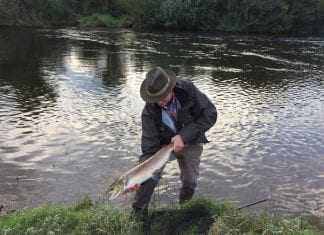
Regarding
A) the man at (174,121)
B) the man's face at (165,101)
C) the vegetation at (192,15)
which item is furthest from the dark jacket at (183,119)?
the vegetation at (192,15)

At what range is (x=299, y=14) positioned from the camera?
55.8 meters

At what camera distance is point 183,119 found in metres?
6.55

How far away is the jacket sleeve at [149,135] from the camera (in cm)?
650

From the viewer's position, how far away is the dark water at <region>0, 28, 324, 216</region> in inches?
400

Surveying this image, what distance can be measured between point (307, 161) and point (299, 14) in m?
47.2

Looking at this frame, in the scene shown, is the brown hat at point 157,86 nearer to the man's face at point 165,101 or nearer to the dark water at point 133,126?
the man's face at point 165,101

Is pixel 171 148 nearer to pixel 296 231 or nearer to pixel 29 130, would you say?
pixel 296 231

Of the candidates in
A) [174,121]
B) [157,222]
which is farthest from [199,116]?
[157,222]

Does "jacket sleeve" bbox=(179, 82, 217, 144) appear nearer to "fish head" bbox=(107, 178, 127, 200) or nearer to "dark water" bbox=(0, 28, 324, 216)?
"fish head" bbox=(107, 178, 127, 200)

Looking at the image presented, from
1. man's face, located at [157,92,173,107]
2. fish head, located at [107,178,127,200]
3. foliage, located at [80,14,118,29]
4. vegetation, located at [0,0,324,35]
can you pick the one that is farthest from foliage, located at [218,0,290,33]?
fish head, located at [107,178,127,200]

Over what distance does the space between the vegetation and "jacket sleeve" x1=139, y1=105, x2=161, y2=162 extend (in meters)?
45.8

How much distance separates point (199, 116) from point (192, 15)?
152ft

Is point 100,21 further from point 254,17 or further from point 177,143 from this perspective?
point 177,143

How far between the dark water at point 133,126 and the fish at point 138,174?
8.45 ft
